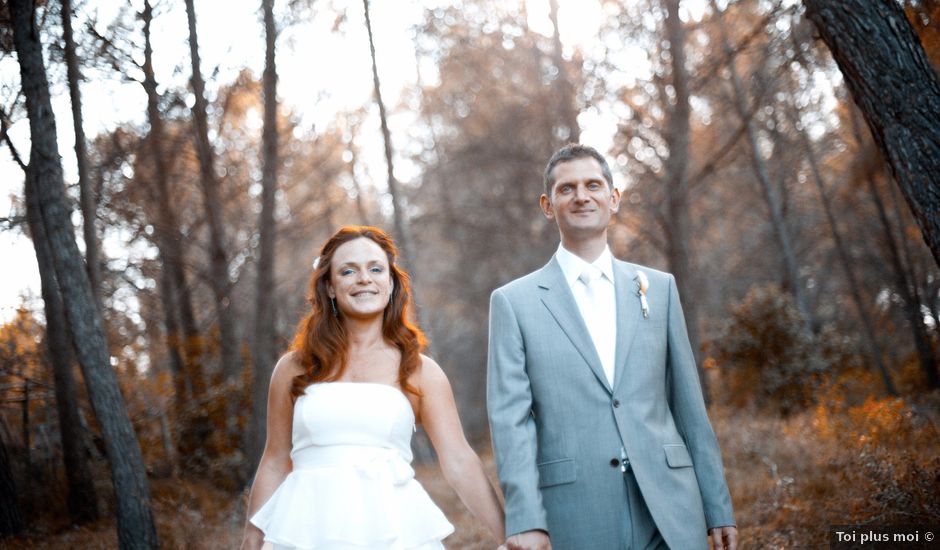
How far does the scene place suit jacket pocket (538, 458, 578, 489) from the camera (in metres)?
3.08

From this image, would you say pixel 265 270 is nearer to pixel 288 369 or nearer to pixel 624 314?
pixel 288 369

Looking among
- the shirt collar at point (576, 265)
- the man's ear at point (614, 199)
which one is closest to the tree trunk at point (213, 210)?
the man's ear at point (614, 199)

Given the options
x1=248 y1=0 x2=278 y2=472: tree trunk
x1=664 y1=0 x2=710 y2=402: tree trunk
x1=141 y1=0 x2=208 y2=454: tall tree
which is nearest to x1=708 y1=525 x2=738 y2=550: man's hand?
x1=248 y1=0 x2=278 y2=472: tree trunk

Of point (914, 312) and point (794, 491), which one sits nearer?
point (794, 491)

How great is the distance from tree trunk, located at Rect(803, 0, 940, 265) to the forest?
1 centimetres

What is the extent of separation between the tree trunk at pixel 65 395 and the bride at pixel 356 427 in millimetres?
5908

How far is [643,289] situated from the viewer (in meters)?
3.43

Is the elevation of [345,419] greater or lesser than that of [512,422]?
greater

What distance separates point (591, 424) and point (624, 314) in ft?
1.55

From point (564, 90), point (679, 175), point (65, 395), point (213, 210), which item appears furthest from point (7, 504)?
point (564, 90)

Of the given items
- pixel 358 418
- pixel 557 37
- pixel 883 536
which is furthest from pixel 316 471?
pixel 557 37

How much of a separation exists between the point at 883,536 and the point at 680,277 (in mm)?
6887

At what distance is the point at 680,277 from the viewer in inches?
469

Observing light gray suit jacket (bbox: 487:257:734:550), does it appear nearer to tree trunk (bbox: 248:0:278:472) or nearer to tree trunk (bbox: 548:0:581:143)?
tree trunk (bbox: 248:0:278:472)
